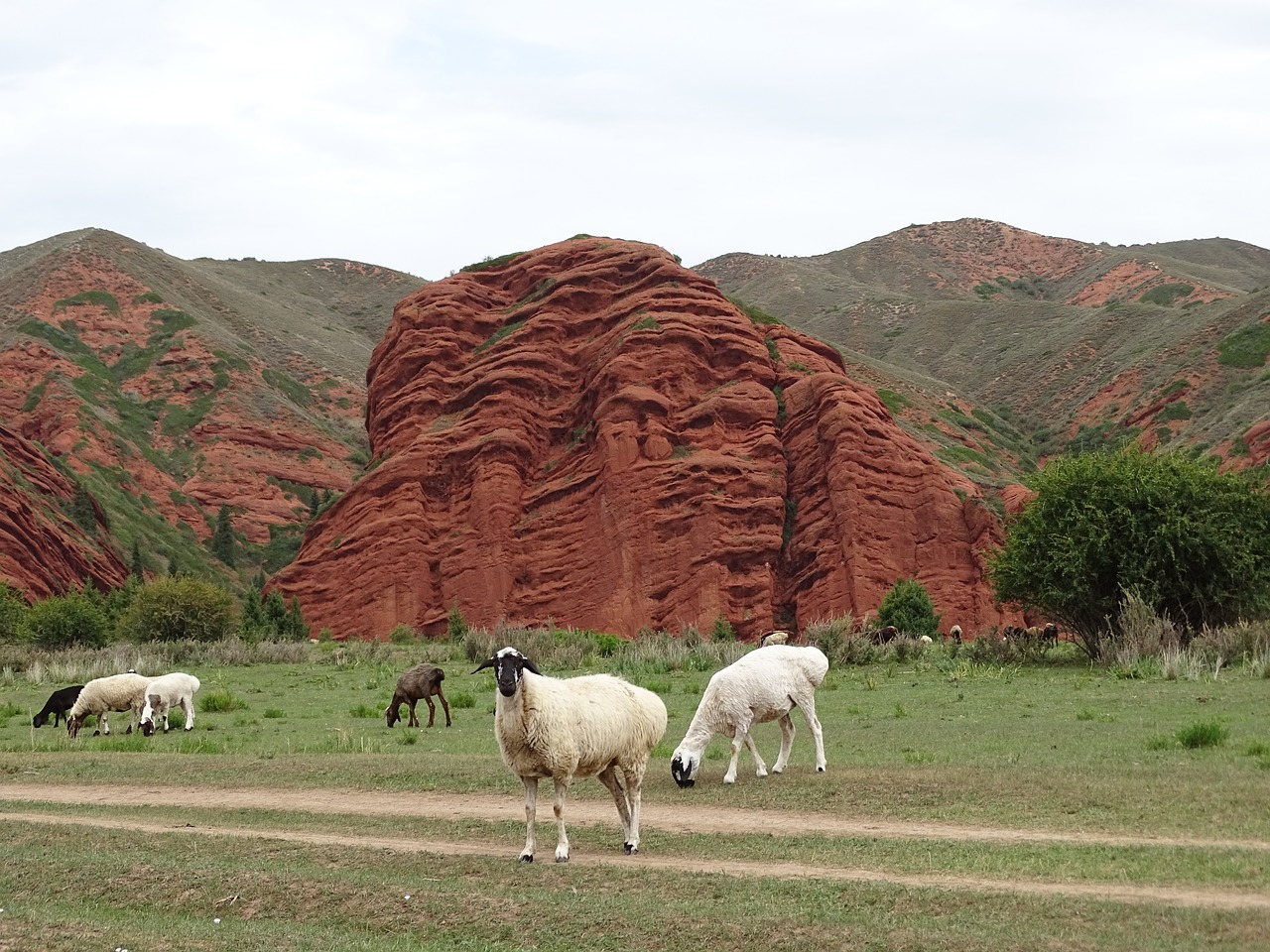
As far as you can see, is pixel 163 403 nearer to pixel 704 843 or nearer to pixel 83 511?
pixel 83 511

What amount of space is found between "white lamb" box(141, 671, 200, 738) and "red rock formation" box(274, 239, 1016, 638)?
38.4m

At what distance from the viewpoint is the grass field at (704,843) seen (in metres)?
9.95

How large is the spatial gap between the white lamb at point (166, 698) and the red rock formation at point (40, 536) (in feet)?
141

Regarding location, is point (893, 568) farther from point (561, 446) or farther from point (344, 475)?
point (344, 475)

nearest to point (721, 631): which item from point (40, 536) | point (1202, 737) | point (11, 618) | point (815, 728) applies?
point (11, 618)

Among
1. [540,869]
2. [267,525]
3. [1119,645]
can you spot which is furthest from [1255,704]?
[267,525]

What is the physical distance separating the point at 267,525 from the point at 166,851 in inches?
3537

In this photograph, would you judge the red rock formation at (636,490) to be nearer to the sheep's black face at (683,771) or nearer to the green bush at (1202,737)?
the green bush at (1202,737)

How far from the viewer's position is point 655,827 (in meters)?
14.2

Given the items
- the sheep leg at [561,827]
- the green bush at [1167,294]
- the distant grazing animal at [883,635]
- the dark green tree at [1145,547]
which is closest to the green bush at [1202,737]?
the sheep leg at [561,827]

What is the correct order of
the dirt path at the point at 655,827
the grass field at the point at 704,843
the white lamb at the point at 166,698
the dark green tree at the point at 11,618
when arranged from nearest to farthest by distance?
the grass field at the point at 704,843 → the dirt path at the point at 655,827 → the white lamb at the point at 166,698 → the dark green tree at the point at 11,618

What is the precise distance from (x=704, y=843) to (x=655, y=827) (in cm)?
108

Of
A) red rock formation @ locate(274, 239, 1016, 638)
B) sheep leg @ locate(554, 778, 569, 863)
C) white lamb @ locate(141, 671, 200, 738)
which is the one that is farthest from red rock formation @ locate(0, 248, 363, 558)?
sheep leg @ locate(554, 778, 569, 863)

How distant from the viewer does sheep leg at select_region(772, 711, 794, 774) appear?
1744 cm
